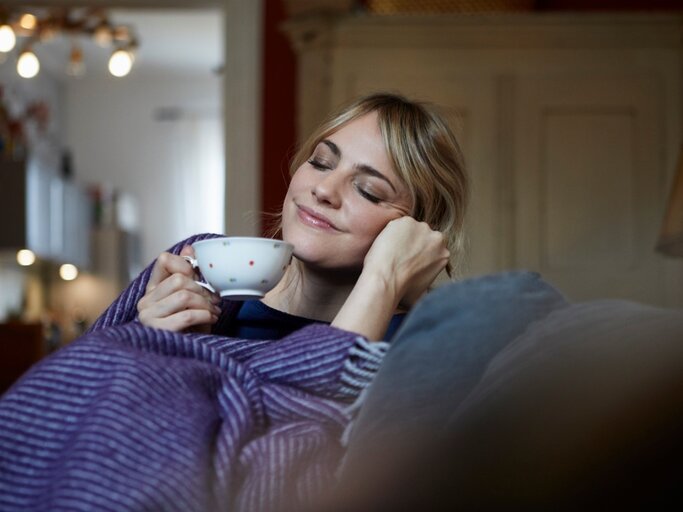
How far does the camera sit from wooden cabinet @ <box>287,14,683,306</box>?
13.4ft

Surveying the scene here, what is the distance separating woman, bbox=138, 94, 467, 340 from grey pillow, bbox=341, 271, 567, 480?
0.48 m

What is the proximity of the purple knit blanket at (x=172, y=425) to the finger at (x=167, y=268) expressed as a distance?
39cm

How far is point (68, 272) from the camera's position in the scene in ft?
28.3

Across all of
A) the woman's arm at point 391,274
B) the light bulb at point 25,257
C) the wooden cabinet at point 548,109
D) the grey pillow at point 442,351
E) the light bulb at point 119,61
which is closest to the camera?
the grey pillow at point 442,351

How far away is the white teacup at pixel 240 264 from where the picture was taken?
1.32m

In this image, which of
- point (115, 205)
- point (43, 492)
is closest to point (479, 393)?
point (43, 492)

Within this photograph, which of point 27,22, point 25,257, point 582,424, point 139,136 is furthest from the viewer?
point 139,136

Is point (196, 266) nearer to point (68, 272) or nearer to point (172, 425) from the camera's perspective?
point (172, 425)

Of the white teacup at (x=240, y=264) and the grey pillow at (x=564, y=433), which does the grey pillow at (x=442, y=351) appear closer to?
the grey pillow at (x=564, y=433)

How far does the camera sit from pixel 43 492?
90 cm

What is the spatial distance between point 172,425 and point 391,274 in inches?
21.5

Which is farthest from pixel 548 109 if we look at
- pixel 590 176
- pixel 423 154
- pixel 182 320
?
pixel 182 320

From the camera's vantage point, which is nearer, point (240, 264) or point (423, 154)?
point (240, 264)

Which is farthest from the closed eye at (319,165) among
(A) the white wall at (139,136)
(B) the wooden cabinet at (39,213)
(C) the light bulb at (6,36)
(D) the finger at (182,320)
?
(A) the white wall at (139,136)
